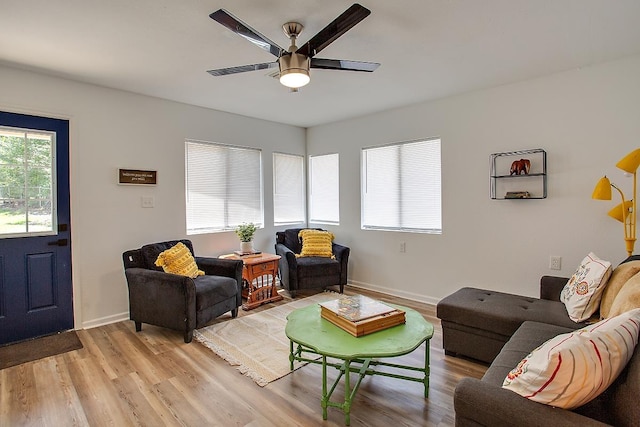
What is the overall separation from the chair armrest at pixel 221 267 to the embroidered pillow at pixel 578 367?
290 centimetres

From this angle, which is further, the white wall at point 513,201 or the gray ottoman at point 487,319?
the white wall at point 513,201

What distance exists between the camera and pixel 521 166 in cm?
332

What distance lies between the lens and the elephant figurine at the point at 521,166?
3303mm

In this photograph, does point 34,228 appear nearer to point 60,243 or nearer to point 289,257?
point 60,243

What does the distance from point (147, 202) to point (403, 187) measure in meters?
3.10

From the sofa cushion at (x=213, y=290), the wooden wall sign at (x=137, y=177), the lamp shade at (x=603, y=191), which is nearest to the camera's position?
the lamp shade at (x=603, y=191)

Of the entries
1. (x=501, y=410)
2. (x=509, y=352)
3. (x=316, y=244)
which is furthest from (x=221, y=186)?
(x=501, y=410)

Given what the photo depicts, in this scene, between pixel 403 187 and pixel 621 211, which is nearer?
pixel 621 211

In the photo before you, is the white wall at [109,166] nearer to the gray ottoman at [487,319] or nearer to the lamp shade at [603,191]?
the gray ottoman at [487,319]

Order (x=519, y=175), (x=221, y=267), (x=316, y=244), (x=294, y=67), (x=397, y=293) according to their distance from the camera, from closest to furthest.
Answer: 1. (x=294, y=67)
2. (x=519, y=175)
3. (x=221, y=267)
4. (x=397, y=293)
5. (x=316, y=244)

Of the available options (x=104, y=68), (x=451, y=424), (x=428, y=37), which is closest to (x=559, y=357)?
(x=451, y=424)

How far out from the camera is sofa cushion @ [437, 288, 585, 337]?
2.35m

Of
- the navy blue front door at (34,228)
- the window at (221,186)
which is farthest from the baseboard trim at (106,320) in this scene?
the window at (221,186)

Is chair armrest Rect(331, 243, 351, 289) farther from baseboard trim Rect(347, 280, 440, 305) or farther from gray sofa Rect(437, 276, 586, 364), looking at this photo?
gray sofa Rect(437, 276, 586, 364)
